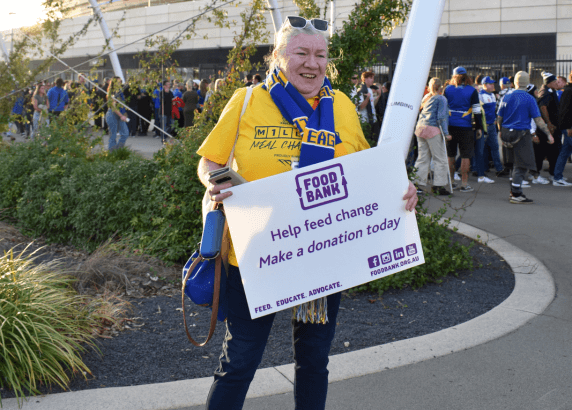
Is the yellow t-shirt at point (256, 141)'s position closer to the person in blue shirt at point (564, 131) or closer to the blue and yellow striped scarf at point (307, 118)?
the blue and yellow striped scarf at point (307, 118)

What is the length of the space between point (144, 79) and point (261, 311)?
290 inches

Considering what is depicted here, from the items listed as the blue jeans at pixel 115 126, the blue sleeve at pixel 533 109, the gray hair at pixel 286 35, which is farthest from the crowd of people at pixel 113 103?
the blue sleeve at pixel 533 109

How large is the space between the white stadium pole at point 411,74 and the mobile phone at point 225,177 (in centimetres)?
191

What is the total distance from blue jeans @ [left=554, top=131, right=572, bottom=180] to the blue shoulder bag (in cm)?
1009

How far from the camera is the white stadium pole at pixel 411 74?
4129 millimetres

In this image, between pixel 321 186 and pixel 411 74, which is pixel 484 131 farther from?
pixel 321 186

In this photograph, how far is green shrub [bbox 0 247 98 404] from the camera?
10.6 ft

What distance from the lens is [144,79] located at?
9.12 m

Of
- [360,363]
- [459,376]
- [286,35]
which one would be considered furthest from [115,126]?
[286,35]

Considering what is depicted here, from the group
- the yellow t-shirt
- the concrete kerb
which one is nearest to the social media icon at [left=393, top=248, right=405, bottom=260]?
the yellow t-shirt

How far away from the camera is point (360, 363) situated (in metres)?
3.69

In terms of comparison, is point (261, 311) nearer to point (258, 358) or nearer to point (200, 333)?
point (258, 358)

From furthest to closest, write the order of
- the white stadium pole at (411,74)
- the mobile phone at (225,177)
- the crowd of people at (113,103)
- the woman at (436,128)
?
the woman at (436,128), the crowd of people at (113,103), the white stadium pole at (411,74), the mobile phone at (225,177)

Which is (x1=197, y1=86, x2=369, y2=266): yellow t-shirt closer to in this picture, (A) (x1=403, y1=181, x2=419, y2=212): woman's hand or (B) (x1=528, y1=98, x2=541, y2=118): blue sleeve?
(A) (x1=403, y1=181, x2=419, y2=212): woman's hand
